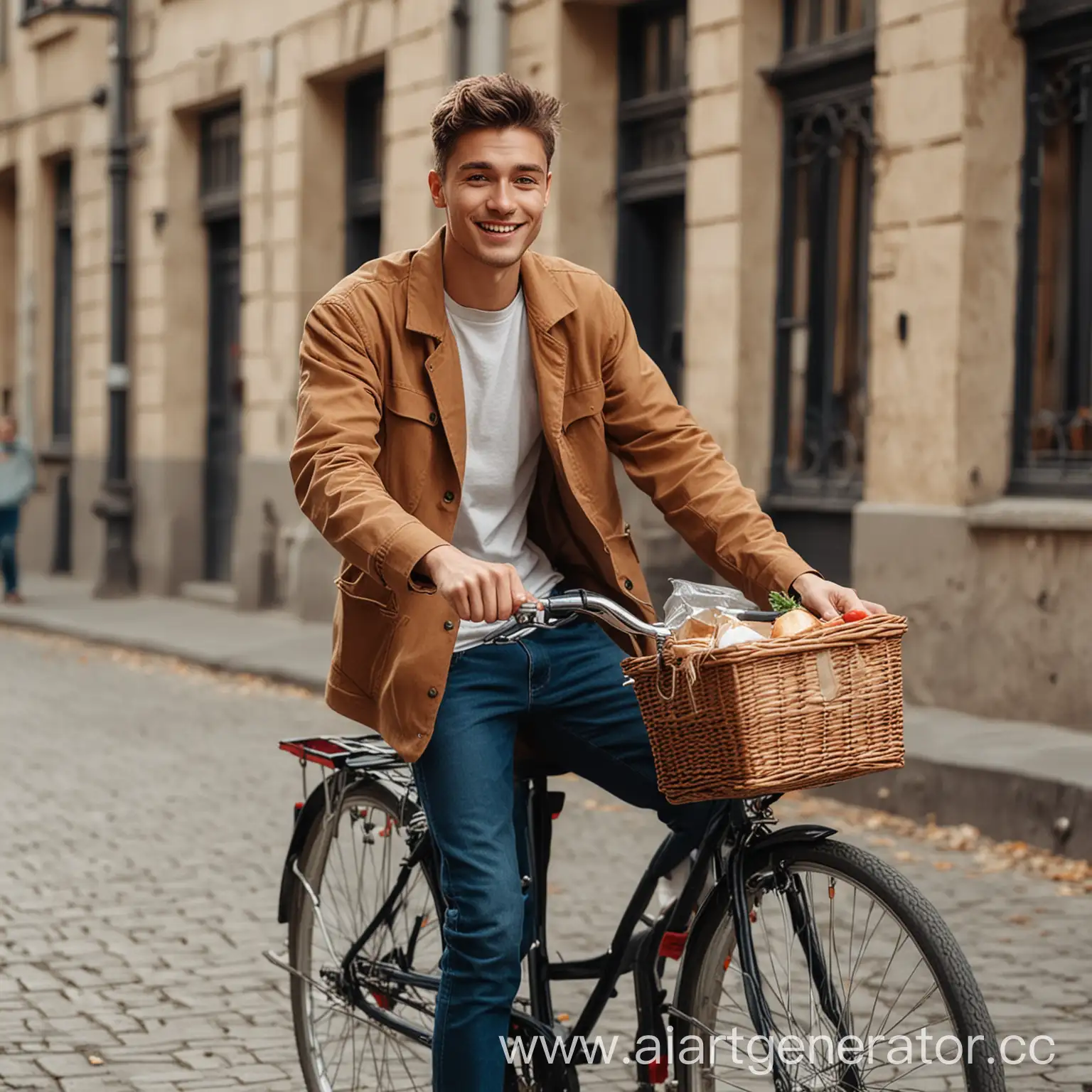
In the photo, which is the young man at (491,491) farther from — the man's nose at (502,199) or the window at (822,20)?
the window at (822,20)

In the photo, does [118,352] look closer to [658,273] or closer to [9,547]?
[9,547]

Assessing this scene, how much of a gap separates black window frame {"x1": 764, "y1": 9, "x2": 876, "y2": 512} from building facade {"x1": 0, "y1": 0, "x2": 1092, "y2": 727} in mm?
18

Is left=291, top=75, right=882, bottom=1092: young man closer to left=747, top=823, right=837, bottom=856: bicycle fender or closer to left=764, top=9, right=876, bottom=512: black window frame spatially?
left=747, top=823, right=837, bottom=856: bicycle fender

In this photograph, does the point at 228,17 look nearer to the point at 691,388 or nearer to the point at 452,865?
the point at 691,388

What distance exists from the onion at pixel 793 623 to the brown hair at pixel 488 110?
35.6 inches

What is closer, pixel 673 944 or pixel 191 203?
pixel 673 944

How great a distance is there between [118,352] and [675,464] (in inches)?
624

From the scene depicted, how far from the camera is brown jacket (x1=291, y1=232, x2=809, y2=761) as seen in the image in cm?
341

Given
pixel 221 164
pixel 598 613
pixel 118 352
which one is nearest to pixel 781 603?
pixel 598 613

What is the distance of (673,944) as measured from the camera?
3.48m

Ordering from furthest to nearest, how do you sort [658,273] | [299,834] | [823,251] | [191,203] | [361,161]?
1. [191,203]
2. [361,161]
3. [658,273]
4. [823,251]
5. [299,834]

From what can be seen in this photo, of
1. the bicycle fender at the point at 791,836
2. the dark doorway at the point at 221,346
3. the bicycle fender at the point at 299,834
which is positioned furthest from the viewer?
the dark doorway at the point at 221,346

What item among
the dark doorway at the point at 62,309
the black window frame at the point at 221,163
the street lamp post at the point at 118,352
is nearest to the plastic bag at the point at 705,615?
the black window frame at the point at 221,163

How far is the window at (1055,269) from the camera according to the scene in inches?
375
